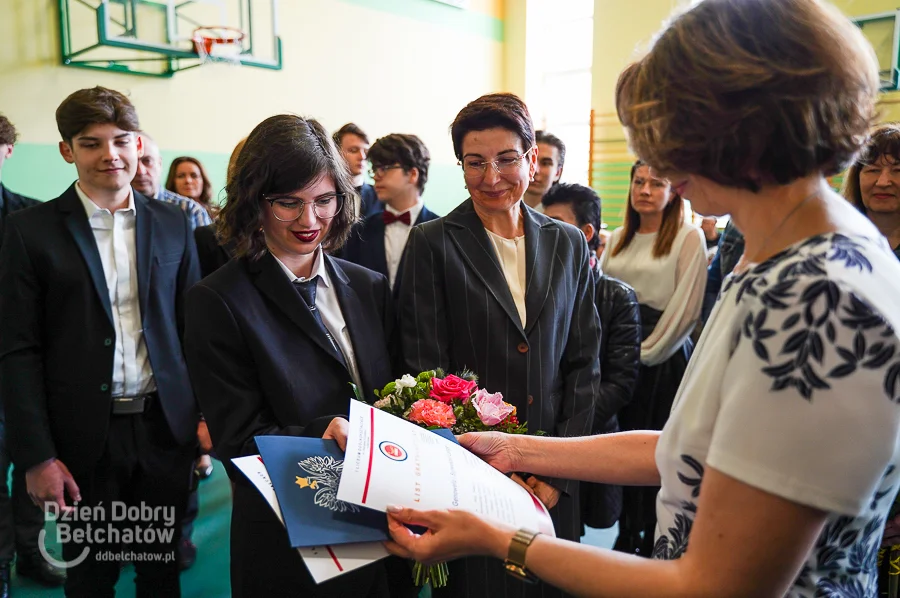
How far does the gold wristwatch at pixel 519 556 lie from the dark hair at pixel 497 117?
142 cm

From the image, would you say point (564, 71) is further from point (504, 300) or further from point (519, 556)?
point (519, 556)

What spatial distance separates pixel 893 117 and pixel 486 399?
7959mm

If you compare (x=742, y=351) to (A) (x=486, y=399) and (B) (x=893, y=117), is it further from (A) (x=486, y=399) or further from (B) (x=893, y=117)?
(B) (x=893, y=117)

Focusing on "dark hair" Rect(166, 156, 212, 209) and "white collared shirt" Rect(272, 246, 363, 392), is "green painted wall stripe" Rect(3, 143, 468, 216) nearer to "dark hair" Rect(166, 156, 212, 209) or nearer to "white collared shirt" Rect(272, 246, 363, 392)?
"dark hair" Rect(166, 156, 212, 209)

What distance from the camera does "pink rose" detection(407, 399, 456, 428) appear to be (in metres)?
1.41

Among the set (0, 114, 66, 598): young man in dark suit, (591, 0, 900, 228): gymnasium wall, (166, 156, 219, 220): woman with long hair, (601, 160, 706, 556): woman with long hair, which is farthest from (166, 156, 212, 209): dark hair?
(591, 0, 900, 228): gymnasium wall

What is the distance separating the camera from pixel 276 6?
7.10 metres

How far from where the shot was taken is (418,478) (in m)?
1.11

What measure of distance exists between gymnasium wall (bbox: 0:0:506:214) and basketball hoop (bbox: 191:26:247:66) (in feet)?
0.88

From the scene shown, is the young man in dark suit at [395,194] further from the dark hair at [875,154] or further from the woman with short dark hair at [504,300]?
the dark hair at [875,154]

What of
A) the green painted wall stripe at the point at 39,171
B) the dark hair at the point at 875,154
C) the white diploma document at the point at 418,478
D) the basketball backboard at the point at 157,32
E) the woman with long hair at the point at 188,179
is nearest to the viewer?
the white diploma document at the point at 418,478

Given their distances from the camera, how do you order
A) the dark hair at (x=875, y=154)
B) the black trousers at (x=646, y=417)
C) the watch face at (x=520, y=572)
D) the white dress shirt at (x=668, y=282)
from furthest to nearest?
the white dress shirt at (x=668, y=282), the black trousers at (x=646, y=417), the dark hair at (x=875, y=154), the watch face at (x=520, y=572)

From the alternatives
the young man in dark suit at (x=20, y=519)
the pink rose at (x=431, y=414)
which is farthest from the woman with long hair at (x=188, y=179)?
the pink rose at (x=431, y=414)

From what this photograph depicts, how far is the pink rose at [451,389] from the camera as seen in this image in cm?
148
